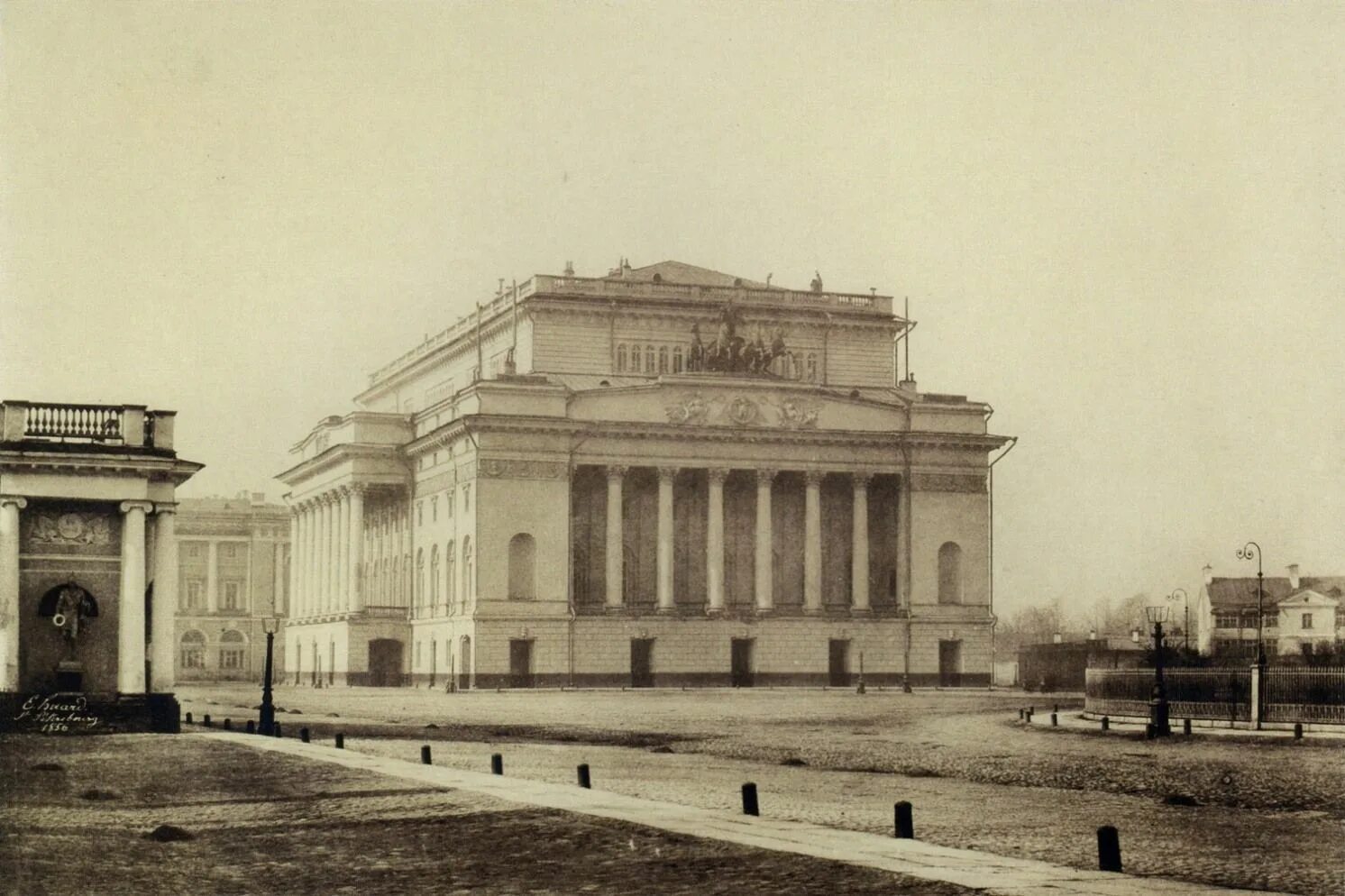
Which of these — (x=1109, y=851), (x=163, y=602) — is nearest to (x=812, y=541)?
(x=163, y=602)

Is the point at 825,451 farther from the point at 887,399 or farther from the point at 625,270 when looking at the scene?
the point at 625,270

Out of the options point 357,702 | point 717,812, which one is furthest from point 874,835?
point 357,702

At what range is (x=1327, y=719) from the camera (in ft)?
141

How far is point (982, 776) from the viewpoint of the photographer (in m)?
29.8

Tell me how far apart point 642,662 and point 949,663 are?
52.3 ft

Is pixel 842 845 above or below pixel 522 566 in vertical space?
below

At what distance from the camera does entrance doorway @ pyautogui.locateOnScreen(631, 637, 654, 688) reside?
86.1 m

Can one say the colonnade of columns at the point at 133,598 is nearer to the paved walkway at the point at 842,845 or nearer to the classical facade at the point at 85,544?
the classical facade at the point at 85,544

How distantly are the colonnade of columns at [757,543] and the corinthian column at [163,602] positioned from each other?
4634cm

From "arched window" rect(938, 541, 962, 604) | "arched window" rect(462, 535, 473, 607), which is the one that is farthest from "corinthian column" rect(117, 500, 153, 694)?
"arched window" rect(938, 541, 962, 604)

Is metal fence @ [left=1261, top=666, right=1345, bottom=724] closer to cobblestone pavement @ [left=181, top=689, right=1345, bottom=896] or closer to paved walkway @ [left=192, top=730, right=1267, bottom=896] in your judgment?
cobblestone pavement @ [left=181, top=689, right=1345, bottom=896]

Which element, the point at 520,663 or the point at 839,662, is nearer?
the point at 520,663

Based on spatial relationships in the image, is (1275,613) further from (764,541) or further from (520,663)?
(520,663)

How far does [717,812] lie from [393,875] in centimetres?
587
